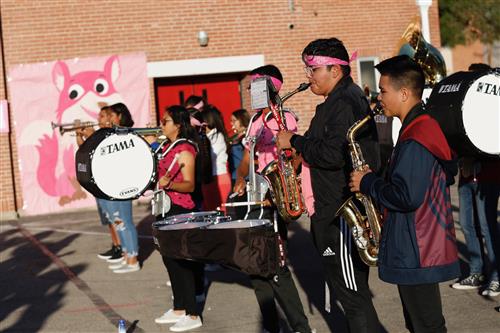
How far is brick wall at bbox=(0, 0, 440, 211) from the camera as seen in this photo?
16.5 m

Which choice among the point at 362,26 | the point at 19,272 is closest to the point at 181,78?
the point at 362,26

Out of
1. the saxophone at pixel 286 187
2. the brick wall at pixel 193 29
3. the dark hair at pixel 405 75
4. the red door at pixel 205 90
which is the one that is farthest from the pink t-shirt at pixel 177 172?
the red door at pixel 205 90

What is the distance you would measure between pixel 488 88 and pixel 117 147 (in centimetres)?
311

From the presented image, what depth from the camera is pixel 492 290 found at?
755cm

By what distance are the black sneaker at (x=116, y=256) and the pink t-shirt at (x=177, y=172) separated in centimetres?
358

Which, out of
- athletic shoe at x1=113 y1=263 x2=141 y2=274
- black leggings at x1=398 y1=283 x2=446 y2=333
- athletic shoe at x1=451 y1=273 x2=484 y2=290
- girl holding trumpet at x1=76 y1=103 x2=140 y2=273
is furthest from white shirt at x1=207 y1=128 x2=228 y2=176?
black leggings at x1=398 y1=283 x2=446 y2=333

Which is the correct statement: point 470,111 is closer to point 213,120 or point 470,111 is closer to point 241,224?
point 241,224

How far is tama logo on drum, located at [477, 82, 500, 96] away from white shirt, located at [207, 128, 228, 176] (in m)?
4.12

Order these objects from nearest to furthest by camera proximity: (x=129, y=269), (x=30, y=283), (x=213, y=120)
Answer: (x=30, y=283) < (x=213, y=120) < (x=129, y=269)

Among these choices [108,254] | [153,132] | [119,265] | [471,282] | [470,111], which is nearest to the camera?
[470,111]

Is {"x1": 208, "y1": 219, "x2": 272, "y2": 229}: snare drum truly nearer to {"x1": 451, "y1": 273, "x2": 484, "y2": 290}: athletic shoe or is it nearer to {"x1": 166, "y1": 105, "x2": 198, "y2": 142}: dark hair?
{"x1": 166, "y1": 105, "x2": 198, "y2": 142}: dark hair

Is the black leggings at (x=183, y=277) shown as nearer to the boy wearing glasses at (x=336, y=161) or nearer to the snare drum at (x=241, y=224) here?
the snare drum at (x=241, y=224)

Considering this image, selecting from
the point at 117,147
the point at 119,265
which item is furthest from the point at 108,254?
the point at 117,147

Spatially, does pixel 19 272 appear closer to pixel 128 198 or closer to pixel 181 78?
pixel 128 198
